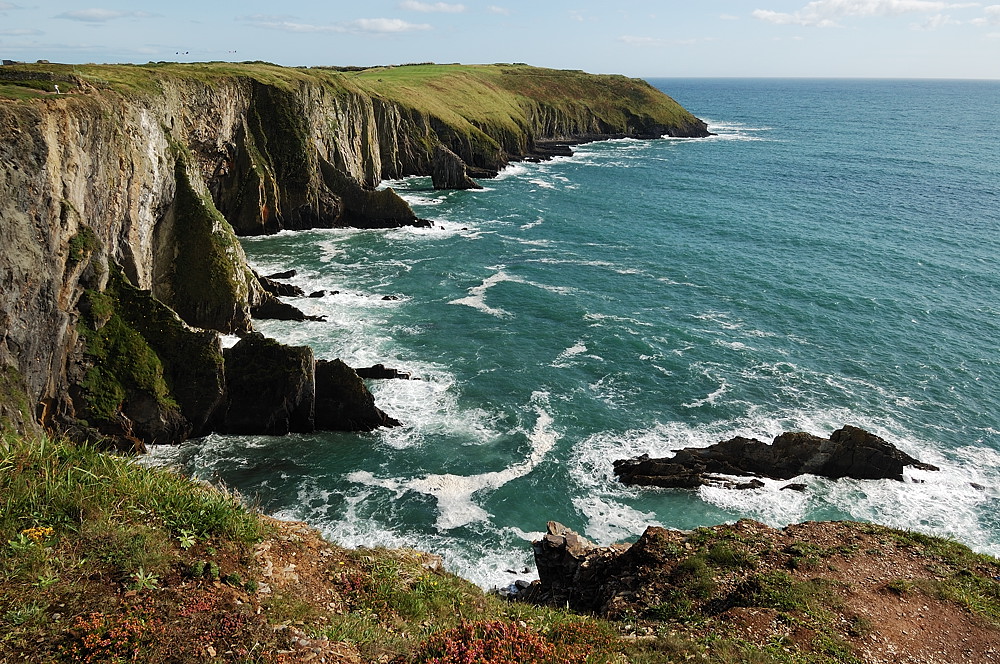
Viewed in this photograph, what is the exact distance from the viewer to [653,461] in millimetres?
36312

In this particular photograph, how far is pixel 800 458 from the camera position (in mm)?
37438

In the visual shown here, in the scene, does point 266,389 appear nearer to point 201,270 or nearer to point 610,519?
point 201,270

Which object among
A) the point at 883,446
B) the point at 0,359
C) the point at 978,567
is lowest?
the point at 883,446

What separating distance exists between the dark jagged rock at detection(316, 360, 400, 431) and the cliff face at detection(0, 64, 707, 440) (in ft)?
23.7

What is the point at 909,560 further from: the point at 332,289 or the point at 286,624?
the point at 332,289

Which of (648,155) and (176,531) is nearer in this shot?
(176,531)

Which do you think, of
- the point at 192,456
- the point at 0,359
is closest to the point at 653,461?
the point at 192,456

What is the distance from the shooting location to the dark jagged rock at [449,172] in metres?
106

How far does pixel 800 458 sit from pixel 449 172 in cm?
8281

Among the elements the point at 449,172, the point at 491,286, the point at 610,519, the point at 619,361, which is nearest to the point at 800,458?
the point at 610,519

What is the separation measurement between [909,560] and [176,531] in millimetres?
23430

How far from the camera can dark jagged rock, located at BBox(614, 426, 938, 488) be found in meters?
37.0

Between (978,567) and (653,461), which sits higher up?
(978,567)

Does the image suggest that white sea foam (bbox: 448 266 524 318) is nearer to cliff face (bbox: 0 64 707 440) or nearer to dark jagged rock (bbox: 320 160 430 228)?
cliff face (bbox: 0 64 707 440)
